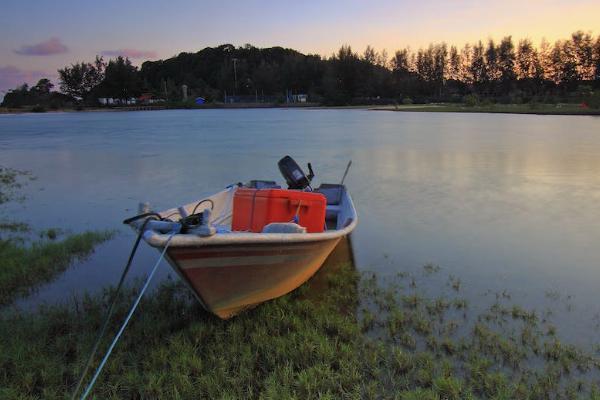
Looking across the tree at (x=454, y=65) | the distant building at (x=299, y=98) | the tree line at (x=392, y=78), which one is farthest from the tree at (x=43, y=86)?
the tree at (x=454, y=65)

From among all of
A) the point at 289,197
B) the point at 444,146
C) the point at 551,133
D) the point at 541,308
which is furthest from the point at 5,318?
the point at 551,133

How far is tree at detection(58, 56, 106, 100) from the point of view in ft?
356

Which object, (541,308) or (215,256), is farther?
(541,308)

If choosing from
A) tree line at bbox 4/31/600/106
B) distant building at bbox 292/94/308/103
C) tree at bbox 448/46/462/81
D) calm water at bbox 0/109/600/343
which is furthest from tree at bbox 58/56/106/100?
calm water at bbox 0/109/600/343

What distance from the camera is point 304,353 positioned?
344cm

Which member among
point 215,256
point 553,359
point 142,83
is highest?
point 142,83

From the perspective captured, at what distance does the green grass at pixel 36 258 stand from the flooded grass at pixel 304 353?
2.74 ft

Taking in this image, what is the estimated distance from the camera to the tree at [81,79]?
356 feet

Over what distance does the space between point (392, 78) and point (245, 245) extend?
84.7 meters

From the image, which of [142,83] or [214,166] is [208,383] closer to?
[214,166]

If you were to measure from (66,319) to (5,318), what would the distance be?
51cm

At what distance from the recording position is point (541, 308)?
14.0 feet

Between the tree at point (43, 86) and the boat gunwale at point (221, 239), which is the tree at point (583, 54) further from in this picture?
the tree at point (43, 86)

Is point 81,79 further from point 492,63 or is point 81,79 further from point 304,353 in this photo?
point 304,353
